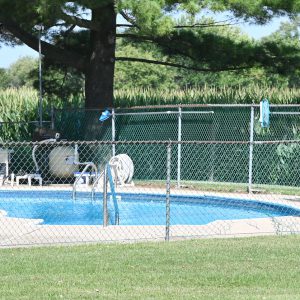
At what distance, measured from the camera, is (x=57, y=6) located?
1822 centimetres

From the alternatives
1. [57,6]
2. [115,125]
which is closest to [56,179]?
[115,125]

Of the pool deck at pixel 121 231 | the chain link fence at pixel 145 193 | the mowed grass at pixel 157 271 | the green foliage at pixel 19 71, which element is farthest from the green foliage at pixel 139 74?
the mowed grass at pixel 157 271

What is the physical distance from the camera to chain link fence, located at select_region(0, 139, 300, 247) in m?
11.6

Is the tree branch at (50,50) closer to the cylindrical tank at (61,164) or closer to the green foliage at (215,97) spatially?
the green foliage at (215,97)

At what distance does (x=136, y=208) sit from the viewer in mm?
16250

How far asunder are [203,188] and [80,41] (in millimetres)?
6402

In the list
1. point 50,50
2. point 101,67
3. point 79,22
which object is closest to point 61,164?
point 101,67

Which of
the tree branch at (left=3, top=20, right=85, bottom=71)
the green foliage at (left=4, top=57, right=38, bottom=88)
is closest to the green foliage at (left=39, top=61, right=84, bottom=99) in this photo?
the tree branch at (left=3, top=20, right=85, bottom=71)

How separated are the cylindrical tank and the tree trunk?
1958mm

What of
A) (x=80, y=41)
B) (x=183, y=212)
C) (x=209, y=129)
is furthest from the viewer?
(x=80, y=41)

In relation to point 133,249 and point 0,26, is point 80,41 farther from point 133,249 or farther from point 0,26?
point 133,249

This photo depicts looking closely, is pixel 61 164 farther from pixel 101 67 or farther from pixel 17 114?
pixel 17 114

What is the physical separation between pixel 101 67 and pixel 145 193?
586 cm

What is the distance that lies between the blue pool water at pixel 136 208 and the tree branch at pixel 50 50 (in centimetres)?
556
